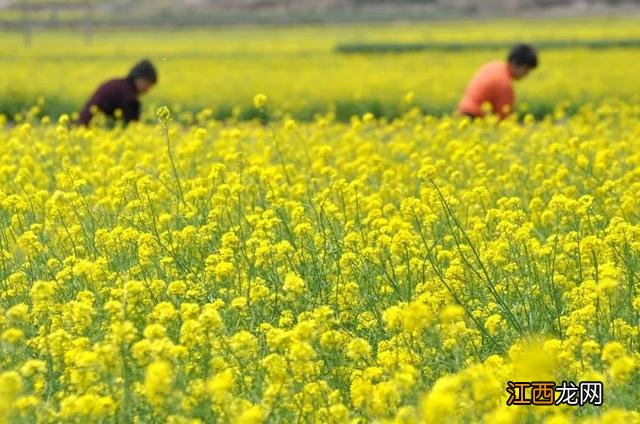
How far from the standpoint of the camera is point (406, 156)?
9445 millimetres

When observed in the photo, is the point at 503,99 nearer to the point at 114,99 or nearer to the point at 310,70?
the point at 114,99

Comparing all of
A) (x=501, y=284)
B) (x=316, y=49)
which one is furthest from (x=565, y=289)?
(x=316, y=49)

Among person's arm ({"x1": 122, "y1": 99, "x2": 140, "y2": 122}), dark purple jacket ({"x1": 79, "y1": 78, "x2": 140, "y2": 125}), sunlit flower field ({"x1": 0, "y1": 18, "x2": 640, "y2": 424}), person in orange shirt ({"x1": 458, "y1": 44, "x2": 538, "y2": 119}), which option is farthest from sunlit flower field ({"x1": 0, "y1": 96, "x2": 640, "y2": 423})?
person's arm ({"x1": 122, "y1": 99, "x2": 140, "y2": 122})

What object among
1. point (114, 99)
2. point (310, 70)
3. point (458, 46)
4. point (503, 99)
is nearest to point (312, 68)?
point (310, 70)

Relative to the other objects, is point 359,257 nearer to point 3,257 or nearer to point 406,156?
point 3,257

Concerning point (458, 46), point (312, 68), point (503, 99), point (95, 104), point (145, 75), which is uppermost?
point (145, 75)

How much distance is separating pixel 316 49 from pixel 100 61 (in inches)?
260

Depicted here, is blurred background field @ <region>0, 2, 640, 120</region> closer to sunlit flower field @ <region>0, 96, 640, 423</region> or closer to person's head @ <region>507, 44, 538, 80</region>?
sunlit flower field @ <region>0, 96, 640, 423</region>

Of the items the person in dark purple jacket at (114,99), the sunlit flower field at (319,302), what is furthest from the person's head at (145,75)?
the sunlit flower field at (319,302)

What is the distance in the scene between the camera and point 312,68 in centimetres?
2466

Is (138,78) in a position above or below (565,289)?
above

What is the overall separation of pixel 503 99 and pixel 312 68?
535 inches

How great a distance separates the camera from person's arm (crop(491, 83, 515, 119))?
11.2 m

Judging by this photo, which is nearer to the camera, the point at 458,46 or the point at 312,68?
the point at 312,68
